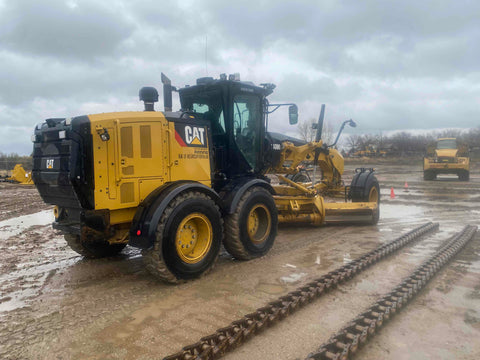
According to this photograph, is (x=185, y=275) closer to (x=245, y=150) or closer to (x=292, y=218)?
(x=245, y=150)

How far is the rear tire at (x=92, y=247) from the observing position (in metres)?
5.40

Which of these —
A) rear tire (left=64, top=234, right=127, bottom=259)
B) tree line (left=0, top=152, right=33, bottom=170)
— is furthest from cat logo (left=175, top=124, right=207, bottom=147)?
tree line (left=0, top=152, right=33, bottom=170)

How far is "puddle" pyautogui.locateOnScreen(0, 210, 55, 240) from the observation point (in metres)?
8.28

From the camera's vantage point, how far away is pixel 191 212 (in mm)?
4617

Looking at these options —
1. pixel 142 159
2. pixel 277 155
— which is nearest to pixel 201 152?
pixel 142 159

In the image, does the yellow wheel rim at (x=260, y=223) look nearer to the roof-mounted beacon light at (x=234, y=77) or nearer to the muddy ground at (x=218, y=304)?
the muddy ground at (x=218, y=304)

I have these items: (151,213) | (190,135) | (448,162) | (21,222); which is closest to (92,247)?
(151,213)

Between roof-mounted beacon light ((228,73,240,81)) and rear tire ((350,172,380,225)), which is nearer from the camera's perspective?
roof-mounted beacon light ((228,73,240,81))

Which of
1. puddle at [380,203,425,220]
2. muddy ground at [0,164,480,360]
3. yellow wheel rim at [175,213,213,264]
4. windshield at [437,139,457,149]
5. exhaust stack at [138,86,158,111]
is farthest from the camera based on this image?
windshield at [437,139,457,149]

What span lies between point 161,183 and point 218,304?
1.72 m

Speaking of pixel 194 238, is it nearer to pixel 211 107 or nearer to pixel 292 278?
pixel 292 278

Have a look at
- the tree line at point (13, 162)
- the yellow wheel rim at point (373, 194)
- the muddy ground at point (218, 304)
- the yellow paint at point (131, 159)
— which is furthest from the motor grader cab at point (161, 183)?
the tree line at point (13, 162)

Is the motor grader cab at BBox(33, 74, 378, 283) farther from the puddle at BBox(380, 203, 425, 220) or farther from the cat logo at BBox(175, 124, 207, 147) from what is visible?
the puddle at BBox(380, 203, 425, 220)

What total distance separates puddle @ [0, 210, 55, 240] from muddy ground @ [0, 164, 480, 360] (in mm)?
1409
